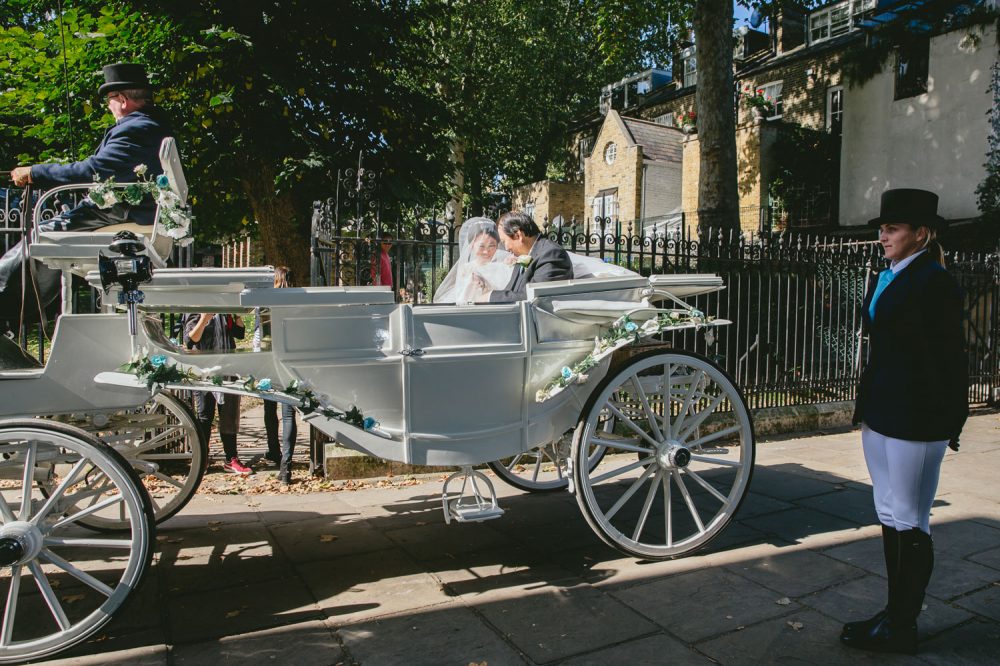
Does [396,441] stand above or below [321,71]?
below

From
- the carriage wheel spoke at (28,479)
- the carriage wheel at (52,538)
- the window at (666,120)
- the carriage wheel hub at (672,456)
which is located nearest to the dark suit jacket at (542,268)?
the carriage wheel hub at (672,456)

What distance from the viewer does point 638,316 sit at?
3891 millimetres

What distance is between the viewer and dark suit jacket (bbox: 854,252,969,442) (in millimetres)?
2895

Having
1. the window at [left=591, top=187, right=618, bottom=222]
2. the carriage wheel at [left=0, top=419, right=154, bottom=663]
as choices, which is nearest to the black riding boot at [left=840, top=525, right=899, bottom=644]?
the carriage wheel at [left=0, top=419, right=154, bottom=663]

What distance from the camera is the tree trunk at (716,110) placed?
415 inches

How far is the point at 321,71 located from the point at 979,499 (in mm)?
9721

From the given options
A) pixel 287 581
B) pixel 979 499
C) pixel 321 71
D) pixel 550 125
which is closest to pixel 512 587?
pixel 287 581

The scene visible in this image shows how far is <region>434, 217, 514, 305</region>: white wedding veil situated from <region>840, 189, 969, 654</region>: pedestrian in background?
2.47 m

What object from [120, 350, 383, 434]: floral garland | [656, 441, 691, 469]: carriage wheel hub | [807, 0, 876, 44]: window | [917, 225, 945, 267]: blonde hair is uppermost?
[807, 0, 876, 44]: window

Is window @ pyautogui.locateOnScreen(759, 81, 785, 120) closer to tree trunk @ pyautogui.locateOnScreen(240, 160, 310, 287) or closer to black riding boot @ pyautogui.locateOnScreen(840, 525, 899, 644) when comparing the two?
tree trunk @ pyautogui.locateOnScreen(240, 160, 310, 287)

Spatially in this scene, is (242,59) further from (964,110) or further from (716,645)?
(964,110)

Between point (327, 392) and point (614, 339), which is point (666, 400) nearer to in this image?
point (614, 339)

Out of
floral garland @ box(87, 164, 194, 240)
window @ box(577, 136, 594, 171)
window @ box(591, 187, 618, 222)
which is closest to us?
floral garland @ box(87, 164, 194, 240)

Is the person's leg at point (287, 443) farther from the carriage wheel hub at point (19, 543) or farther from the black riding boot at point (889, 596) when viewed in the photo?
the black riding boot at point (889, 596)
